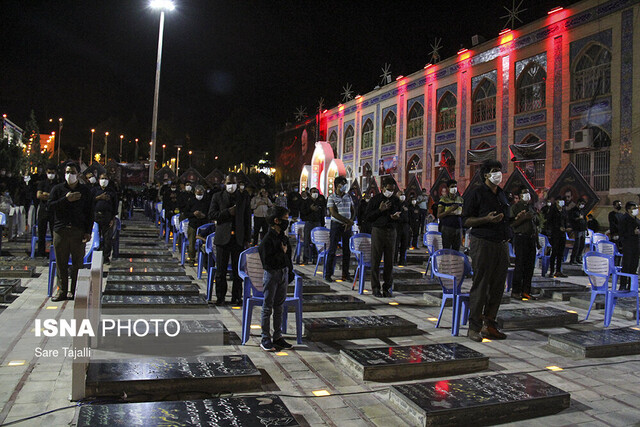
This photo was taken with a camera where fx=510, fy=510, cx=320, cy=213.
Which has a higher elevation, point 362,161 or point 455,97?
point 455,97

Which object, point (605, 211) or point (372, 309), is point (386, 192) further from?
point (605, 211)

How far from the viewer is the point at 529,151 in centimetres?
2259

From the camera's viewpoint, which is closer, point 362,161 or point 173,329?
point 173,329

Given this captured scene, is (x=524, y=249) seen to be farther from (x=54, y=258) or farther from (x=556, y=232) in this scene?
(x=54, y=258)

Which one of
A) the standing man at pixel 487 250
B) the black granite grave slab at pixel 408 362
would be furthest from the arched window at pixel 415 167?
the black granite grave slab at pixel 408 362

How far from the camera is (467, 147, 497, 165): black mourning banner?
25.0 metres

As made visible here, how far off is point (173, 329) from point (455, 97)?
25.3 metres

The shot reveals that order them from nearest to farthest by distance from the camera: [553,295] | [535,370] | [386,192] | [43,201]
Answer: [535,370] → [386,192] → [553,295] → [43,201]

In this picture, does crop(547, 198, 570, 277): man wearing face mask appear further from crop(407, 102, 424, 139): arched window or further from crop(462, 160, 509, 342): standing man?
crop(407, 102, 424, 139): arched window

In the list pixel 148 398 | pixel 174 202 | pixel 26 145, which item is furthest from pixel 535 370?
pixel 26 145

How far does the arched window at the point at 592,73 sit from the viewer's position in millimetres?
19547

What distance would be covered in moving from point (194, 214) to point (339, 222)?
323 cm

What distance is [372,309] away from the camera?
8203 mm

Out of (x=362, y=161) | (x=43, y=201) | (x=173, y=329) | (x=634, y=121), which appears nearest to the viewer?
(x=173, y=329)
